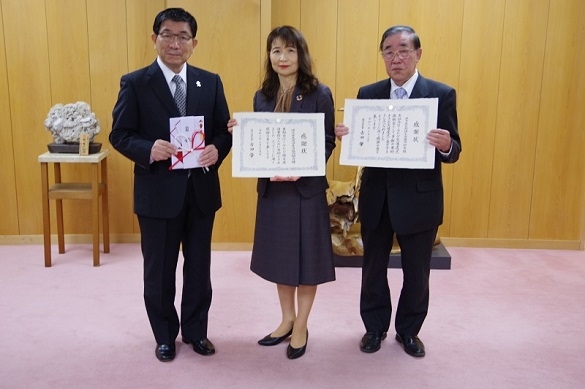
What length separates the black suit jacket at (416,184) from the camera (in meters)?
2.38

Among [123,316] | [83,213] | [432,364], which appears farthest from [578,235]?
[83,213]

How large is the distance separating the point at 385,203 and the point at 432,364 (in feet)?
2.37

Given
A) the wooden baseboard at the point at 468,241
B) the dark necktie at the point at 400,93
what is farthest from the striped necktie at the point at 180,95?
the wooden baseboard at the point at 468,241

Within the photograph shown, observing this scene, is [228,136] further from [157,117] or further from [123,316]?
[123,316]

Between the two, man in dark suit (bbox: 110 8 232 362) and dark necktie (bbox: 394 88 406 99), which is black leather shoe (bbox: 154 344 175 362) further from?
dark necktie (bbox: 394 88 406 99)

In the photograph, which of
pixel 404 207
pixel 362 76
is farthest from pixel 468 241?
pixel 404 207

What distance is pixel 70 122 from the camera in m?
3.74

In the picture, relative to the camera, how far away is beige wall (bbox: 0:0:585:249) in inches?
157

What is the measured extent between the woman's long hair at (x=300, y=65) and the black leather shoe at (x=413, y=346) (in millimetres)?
1174

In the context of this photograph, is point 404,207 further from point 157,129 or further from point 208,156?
point 157,129

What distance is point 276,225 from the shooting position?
2465 mm

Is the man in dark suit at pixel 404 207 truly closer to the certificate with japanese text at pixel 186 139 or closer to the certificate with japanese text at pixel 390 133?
the certificate with japanese text at pixel 390 133

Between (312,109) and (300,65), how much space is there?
0.18 metres

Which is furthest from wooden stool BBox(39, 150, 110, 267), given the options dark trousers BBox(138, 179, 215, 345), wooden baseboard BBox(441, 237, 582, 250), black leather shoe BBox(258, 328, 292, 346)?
wooden baseboard BBox(441, 237, 582, 250)
